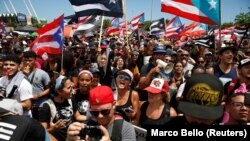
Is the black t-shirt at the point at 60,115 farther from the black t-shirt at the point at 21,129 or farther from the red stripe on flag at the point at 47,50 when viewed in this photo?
the red stripe on flag at the point at 47,50

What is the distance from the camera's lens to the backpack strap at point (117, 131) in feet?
8.55

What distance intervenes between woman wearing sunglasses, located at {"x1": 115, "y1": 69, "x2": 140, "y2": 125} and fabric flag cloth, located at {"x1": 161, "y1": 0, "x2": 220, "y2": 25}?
284cm

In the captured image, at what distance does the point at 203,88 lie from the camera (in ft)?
6.14

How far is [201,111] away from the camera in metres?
1.82

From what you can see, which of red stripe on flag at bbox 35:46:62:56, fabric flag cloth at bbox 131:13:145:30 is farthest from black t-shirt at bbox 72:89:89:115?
fabric flag cloth at bbox 131:13:145:30

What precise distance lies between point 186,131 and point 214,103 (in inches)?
11.5

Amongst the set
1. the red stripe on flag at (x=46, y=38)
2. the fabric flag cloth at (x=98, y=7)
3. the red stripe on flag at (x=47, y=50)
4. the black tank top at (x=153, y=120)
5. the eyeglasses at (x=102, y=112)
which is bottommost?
the black tank top at (x=153, y=120)

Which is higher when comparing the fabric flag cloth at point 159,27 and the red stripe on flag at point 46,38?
the fabric flag cloth at point 159,27

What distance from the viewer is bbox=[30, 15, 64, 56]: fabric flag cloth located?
7.12 m

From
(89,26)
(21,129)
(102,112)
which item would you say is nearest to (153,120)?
(102,112)

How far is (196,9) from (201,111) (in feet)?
19.0

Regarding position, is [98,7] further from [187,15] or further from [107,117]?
[107,117]

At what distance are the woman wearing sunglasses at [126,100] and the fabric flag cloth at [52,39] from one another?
260 cm

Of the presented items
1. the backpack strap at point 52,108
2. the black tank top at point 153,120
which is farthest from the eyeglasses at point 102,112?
the backpack strap at point 52,108
